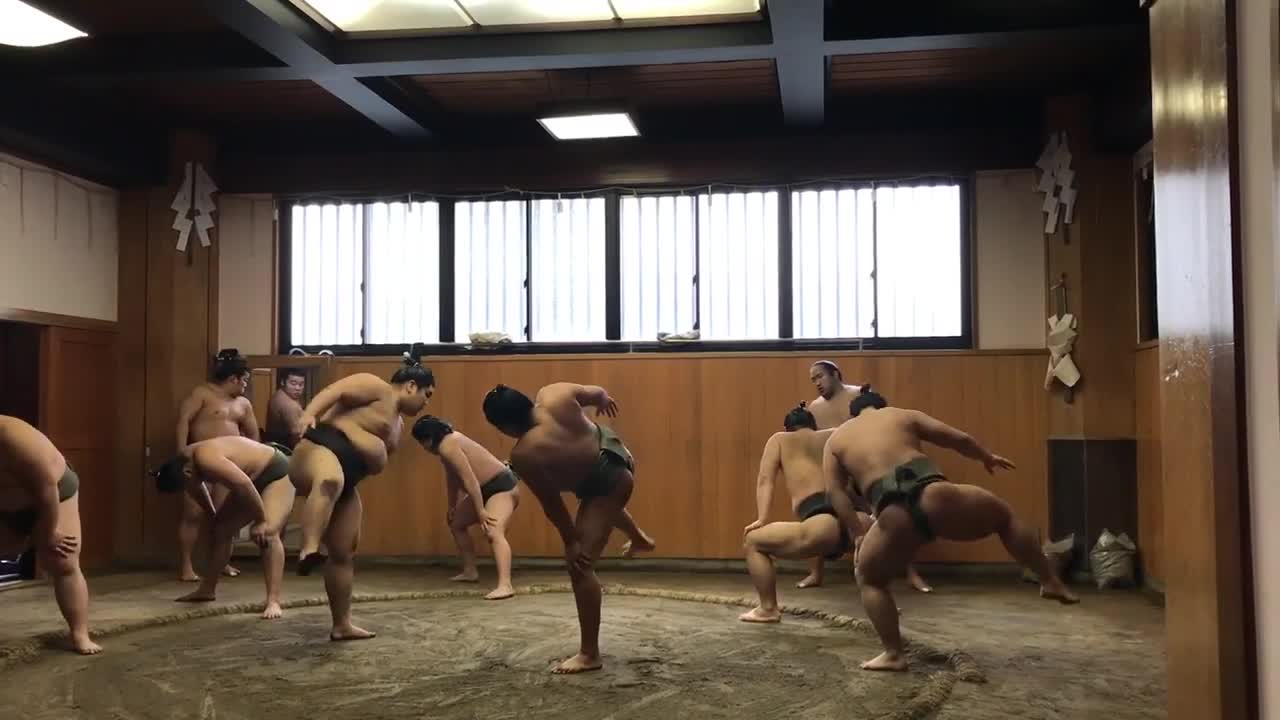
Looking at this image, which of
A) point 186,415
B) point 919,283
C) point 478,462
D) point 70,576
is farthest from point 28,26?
point 919,283

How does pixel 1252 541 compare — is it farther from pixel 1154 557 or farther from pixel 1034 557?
pixel 1154 557

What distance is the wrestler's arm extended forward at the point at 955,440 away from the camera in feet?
11.9

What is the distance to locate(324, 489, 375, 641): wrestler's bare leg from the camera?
418 centimetres

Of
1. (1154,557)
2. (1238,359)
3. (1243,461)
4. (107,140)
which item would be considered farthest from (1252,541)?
(107,140)

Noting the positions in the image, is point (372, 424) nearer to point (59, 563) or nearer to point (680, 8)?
point (59, 563)

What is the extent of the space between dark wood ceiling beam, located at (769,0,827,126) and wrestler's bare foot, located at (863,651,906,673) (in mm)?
2701

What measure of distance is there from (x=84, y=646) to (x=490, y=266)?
3.60m

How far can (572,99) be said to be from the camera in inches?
247

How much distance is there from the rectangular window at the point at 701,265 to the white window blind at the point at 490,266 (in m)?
0.70

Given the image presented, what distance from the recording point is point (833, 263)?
6.61 m

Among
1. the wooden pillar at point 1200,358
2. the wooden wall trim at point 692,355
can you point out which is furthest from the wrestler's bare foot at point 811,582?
the wooden pillar at point 1200,358

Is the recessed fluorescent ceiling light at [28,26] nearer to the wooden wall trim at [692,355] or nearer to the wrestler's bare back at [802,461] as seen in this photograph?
the wooden wall trim at [692,355]

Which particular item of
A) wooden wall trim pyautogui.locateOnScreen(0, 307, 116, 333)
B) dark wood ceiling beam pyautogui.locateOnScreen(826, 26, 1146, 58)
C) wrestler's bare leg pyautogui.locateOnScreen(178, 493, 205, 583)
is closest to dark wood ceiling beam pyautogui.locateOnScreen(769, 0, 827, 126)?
dark wood ceiling beam pyautogui.locateOnScreen(826, 26, 1146, 58)

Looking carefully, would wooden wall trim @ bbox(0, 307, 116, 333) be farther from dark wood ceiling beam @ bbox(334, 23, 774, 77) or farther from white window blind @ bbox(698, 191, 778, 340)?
white window blind @ bbox(698, 191, 778, 340)
